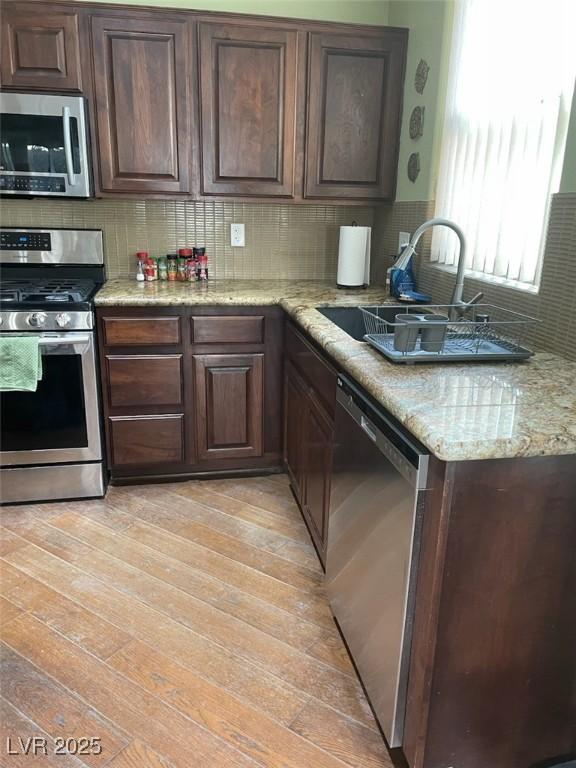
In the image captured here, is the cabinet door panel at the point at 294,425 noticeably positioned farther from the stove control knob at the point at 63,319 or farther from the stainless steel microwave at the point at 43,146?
the stainless steel microwave at the point at 43,146

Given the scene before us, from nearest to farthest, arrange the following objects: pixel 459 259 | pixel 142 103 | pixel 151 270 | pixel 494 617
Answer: pixel 494 617 < pixel 459 259 < pixel 142 103 < pixel 151 270

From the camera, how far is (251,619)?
1852 mm

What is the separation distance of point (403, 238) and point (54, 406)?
182 cm

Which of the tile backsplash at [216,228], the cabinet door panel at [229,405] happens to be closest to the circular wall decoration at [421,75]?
the tile backsplash at [216,228]

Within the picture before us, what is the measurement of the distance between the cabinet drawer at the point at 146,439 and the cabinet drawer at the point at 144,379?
0.09 m

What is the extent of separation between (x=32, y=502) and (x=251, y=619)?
1.28m

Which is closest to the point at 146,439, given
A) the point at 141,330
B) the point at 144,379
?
the point at 144,379

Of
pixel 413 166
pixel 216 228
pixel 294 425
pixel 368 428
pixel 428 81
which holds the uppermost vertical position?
pixel 428 81

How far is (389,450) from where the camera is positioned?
1.25m

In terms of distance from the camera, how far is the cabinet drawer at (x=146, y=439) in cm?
262

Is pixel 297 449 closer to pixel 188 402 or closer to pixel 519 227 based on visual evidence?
pixel 188 402

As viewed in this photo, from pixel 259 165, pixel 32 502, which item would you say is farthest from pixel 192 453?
pixel 259 165

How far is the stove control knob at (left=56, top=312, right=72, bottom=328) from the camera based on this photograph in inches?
92.0

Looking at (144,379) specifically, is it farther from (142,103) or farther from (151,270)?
(142,103)
